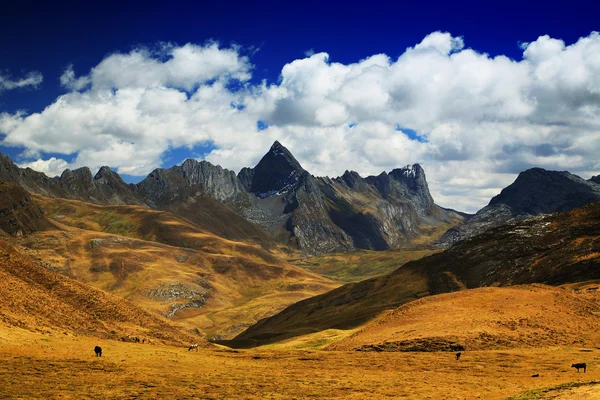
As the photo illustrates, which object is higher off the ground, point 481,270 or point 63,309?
point 481,270

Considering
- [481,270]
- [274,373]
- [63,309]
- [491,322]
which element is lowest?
[274,373]

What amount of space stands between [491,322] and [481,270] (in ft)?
168

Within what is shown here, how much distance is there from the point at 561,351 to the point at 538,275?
42.4 meters

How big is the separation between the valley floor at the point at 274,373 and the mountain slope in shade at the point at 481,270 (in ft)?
132

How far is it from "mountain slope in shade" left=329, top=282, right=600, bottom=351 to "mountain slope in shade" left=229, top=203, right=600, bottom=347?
17798mm

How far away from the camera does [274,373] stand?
137 ft

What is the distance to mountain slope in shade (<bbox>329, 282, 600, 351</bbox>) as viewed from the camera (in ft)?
177

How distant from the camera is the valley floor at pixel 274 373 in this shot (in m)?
31.3

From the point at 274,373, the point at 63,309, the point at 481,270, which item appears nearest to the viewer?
the point at 274,373

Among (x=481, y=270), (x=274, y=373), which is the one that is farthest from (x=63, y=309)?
(x=481, y=270)

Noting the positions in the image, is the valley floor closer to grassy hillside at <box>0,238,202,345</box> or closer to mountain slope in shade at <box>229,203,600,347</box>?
grassy hillside at <box>0,238,202,345</box>

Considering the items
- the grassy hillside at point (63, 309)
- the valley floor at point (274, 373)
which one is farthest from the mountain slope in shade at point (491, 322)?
the grassy hillside at point (63, 309)

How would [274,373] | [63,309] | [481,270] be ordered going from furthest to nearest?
[481,270] → [63,309] → [274,373]

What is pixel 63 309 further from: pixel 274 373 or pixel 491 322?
pixel 491 322
